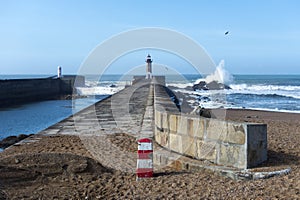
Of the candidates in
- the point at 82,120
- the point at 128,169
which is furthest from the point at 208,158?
the point at 82,120

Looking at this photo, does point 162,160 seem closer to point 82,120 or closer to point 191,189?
point 191,189

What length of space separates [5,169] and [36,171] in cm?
46

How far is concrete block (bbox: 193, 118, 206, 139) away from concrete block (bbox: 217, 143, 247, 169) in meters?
0.46

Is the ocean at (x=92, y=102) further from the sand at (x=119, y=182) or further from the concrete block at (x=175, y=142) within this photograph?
the concrete block at (x=175, y=142)

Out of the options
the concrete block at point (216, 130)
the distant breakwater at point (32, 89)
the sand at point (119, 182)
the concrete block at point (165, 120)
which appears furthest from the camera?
the distant breakwater at point (32, 89)

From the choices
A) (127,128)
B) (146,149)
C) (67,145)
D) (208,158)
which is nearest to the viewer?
(146,149)

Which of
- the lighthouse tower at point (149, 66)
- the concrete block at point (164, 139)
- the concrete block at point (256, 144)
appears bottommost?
the concrete block at point (164, 139)

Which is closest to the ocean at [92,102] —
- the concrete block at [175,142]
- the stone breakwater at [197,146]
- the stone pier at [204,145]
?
the stone breakwater at [197,146]

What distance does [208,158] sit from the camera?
586 centimetres

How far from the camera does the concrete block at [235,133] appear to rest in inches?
210

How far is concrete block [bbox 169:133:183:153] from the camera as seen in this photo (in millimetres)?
6523

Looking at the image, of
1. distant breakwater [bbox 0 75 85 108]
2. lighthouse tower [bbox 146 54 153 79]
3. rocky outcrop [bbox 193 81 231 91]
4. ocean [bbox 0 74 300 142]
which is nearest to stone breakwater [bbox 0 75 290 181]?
ocean [bbox 0 74 300 142]

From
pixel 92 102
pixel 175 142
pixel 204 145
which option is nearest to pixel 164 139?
pixel 175 142

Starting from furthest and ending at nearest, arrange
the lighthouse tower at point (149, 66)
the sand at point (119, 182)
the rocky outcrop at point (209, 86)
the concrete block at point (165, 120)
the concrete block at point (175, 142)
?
1. the rocky outcrop at point (209, 86)
2. the lighthouse tower at point (149, 66)
3. the concrete block at point (165, 120)
4. the concrete block at point (175, 142)
5. the sand at point (119, 182)
